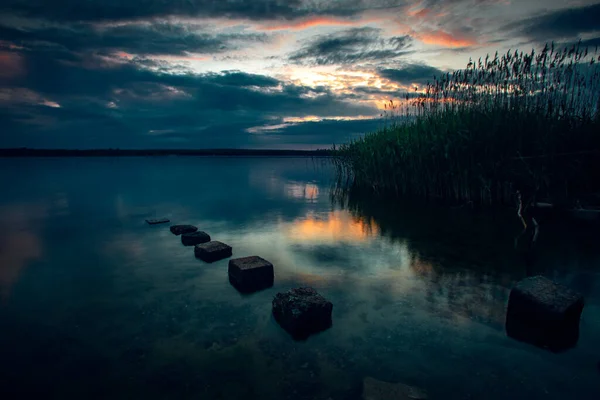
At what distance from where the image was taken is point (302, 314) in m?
3.87

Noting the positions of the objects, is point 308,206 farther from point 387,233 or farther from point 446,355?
point 446,355

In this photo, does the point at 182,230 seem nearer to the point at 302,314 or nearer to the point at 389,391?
the point at 302,314

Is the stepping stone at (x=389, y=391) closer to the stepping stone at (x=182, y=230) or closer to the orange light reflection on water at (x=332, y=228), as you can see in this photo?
the orange light reflection on water at (x=332, y=228)

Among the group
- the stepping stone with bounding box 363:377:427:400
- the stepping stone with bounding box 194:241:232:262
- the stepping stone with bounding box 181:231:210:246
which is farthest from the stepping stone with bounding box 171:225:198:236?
the stepping stone with bounding box 363:377:427:400

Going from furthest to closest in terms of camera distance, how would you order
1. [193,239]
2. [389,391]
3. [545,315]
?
[193,239], [545,315], [389,391]

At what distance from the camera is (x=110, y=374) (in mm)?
3225

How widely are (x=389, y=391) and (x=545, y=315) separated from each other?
218cm

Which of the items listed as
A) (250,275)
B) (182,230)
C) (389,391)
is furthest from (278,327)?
(182,230)

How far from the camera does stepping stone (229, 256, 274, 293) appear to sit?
521 cm

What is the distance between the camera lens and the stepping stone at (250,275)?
5.21 meters

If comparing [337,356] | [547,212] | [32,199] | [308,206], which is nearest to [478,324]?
[337,356]

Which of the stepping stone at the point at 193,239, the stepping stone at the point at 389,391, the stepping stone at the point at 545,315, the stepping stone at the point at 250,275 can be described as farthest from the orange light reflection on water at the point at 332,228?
the stepping stone at the point at 389,391

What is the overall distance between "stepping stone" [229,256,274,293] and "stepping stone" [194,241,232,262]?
52.1 inches

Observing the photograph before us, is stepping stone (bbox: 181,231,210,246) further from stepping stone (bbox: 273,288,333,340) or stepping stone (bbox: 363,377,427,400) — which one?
stepping stone (bbox: 363,377,427,400)
